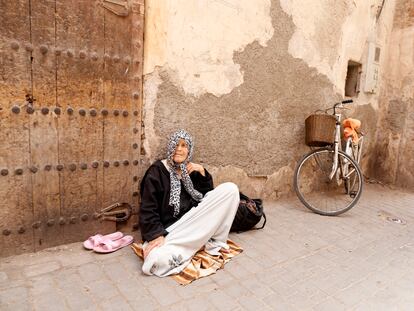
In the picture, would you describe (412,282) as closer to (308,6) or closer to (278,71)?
(278,71)

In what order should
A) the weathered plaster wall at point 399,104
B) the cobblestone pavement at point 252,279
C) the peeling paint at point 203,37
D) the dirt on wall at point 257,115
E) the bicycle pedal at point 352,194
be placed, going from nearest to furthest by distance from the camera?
the cobblestone pavement at point 252,279, the peeling paint at point 203,37, the dirt on wall at point 257,115, the bicycle pedal at point 352,194, the weathered plaster wall at point 399,104

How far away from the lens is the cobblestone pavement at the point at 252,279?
1.91m

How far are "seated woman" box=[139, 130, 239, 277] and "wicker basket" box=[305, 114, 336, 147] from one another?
5.17ft

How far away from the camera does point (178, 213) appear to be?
2.56 metres

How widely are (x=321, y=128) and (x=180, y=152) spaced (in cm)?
190

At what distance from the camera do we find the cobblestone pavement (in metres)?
1.91

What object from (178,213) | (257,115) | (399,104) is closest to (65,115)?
(178,213)

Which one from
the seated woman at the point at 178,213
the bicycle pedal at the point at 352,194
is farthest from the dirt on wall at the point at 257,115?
the bicycle pedal at the point at 352,194

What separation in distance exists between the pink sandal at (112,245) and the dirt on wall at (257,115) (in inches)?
29.9

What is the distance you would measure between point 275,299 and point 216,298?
372 millimetres

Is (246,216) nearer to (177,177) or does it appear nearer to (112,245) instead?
(177,177)

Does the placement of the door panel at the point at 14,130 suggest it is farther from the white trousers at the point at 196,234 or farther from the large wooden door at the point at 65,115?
the white trousers at the point at 196,234

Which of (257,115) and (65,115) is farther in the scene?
(257,115)

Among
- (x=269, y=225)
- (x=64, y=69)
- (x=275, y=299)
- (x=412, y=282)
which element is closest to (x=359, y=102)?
(x=269, y=225)
